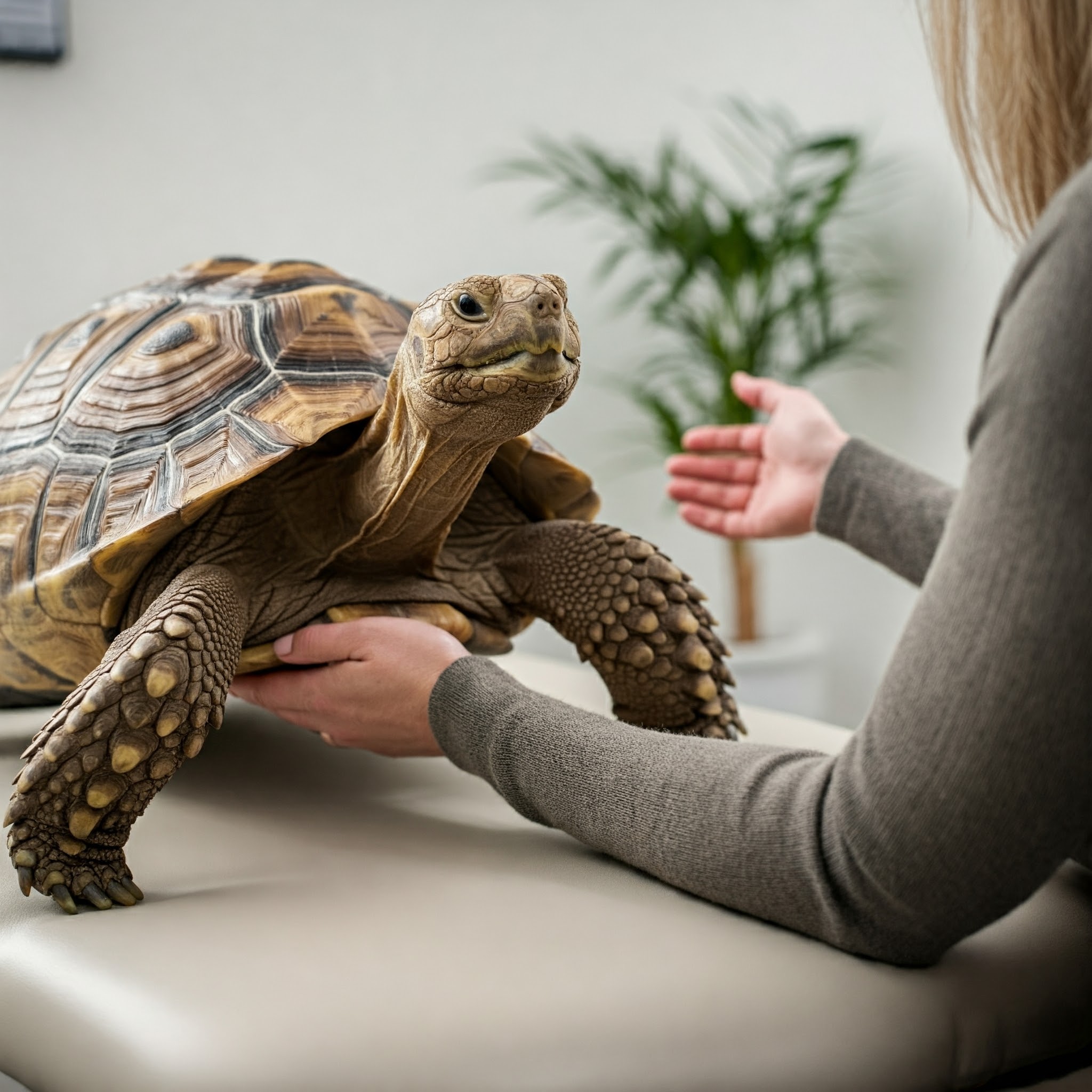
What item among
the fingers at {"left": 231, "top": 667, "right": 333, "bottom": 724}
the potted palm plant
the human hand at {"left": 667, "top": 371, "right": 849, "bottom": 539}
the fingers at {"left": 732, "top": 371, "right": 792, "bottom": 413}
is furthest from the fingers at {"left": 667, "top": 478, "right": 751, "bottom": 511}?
the potted palm plant

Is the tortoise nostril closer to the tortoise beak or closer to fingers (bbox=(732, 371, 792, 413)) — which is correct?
the tortoise beak

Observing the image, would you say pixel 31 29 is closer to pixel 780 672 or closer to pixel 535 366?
pixel 535 366

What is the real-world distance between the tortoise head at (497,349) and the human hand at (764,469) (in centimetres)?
69

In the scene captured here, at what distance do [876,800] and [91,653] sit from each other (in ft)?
2.81

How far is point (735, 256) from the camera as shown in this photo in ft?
9.28

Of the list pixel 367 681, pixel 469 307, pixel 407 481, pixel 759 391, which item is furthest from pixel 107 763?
pixel 759 391

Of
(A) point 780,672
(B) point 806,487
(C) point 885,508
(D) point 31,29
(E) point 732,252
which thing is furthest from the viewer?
(A) point 780,672

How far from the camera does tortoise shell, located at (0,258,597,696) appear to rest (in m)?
1.10

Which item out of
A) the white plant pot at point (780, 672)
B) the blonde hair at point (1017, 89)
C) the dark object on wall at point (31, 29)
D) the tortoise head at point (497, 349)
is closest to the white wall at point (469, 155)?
the dark object on wall at point (31, 29)

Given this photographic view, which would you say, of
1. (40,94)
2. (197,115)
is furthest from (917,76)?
(40,94)

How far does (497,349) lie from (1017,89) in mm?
462

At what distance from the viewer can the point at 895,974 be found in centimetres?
79

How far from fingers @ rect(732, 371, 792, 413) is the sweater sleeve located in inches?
8.4

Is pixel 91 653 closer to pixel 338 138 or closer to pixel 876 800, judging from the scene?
pixel 876 800
